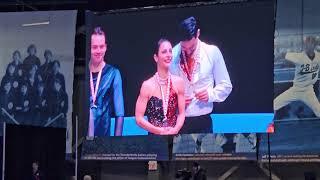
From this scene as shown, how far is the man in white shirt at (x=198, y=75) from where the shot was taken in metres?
16.9

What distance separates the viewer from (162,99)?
17.7 meters

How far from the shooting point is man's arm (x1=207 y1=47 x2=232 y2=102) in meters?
16.8

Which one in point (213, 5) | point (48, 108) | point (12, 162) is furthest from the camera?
point (48, 108)

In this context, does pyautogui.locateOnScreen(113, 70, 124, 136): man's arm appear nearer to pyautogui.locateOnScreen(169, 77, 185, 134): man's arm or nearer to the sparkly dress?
the sparkly dress

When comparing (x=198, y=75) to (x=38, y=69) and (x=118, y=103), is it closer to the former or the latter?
(x=118, y=103)

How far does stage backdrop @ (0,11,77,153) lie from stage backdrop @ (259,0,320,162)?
5863 mm

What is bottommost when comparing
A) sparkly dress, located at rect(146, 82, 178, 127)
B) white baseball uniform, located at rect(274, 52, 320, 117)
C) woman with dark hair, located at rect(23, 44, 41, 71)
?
sparkly dress, located at rect(146, 82, 178, 127)

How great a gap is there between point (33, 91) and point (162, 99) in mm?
4012

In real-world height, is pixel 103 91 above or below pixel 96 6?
below

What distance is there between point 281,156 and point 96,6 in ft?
23.7

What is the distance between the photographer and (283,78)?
16.6 m

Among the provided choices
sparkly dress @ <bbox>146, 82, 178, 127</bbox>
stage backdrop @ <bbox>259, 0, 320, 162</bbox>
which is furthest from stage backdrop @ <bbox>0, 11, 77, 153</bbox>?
stage backdrop @ <bbox>259, 0, 320, 162</bbox>

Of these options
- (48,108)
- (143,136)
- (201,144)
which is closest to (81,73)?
(48,108)

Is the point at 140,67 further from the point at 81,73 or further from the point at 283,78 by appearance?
the point at 283,78
